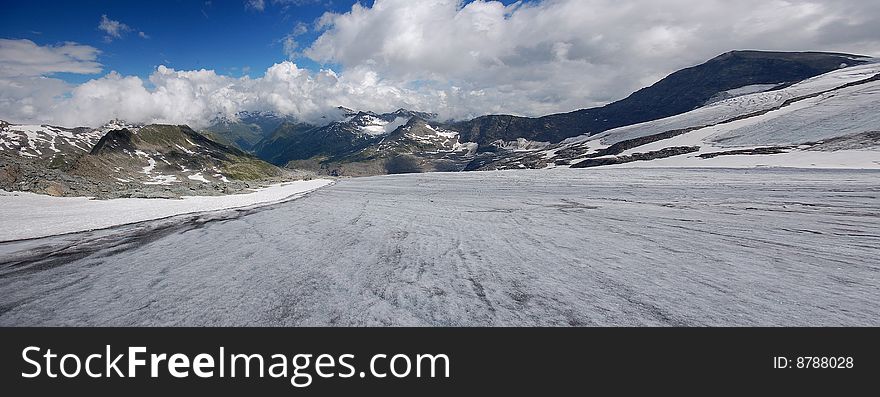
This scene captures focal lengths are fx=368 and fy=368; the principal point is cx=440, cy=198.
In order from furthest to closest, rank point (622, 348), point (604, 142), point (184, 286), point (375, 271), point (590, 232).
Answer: point (604, 142) → point (590, 232) → point (375, 271) → point (184, 286) → point (622, 348)

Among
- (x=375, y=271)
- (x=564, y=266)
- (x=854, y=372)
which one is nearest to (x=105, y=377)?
(x=375, y=271)

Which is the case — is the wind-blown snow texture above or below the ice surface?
below

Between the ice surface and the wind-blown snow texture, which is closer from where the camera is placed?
the wind-blown snow texture

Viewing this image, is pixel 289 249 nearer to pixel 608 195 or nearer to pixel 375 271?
pixel 375 271

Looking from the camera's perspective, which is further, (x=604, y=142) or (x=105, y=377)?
(x=604, y=142)

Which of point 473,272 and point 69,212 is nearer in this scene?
point 473,272
